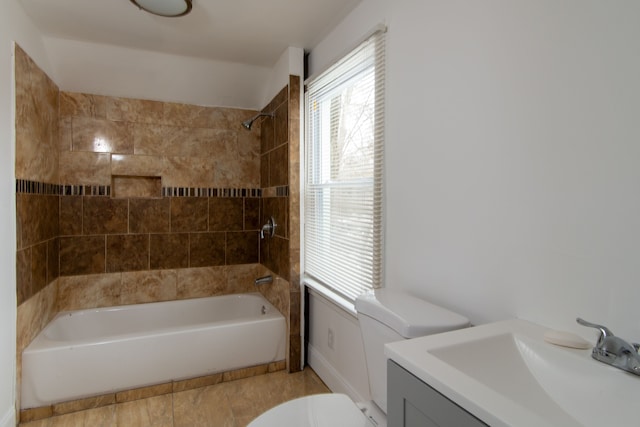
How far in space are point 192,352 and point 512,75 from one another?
96.9 inches

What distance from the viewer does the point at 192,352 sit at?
249 cm

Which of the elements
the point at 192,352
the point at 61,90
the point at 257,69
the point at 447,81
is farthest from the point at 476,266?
the point at 61,90

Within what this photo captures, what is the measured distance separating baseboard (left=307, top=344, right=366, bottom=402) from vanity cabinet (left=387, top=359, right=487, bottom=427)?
1.27 m

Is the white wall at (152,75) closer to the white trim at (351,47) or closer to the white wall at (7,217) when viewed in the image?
the white wall at (7,217)

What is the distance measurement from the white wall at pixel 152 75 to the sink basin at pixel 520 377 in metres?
2.84

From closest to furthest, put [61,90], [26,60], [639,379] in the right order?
[639,379] → [26,60] → [61,90]

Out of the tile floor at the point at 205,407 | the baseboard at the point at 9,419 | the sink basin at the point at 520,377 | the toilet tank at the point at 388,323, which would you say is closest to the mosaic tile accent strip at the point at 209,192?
the tile floor at the point at 205,407

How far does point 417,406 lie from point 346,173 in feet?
4.90

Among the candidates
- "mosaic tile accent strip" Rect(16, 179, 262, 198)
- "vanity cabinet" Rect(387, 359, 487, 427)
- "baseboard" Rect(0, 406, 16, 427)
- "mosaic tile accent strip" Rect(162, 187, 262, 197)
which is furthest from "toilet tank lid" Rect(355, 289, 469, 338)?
"mosaic tile accent strip" Rect(162, 187, 262, 197)

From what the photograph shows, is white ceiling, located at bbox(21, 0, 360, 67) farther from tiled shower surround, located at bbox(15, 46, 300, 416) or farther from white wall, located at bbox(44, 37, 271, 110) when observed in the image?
tiled shower surround, located at bbox(15, 46, 300, 416)

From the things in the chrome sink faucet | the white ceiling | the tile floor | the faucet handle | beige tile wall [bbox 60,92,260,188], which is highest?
the white ceiling

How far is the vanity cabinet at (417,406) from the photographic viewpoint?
2.44 feet

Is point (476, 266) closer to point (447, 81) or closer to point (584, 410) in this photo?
point (584, 410)

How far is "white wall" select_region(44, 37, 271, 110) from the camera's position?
106 inches
